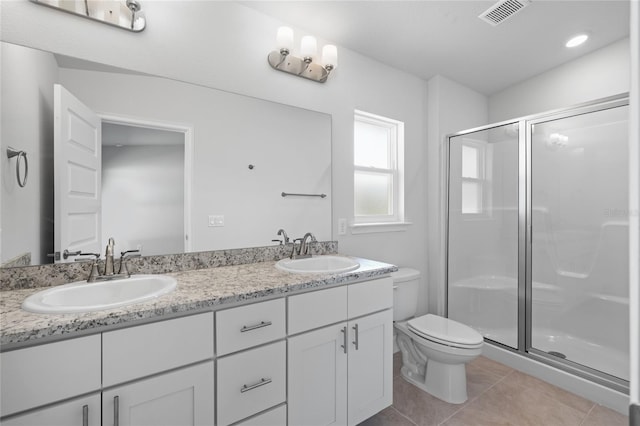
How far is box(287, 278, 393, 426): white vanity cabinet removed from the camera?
4.49 feet

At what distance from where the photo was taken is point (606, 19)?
2.06 metres

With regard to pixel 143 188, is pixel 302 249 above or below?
below

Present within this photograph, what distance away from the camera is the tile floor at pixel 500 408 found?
1737mm

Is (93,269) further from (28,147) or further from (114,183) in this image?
(28,147)

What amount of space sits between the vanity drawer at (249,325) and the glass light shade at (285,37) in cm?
152

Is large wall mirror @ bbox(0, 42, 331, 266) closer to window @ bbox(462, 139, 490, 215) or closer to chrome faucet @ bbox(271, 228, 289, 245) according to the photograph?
chrome faucet @ bbox(271, 228, 289, 245)

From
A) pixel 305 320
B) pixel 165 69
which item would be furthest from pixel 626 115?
pixel 165 69

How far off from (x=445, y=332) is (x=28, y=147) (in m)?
2.40

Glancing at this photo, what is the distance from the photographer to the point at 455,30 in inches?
84.4

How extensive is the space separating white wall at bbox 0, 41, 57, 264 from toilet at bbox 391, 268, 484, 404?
2.07 metres

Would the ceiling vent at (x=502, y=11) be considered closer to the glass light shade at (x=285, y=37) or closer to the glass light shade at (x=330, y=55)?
the glass light shade at (x=330, y=55)

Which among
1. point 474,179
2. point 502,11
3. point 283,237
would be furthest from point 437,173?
point 283,237

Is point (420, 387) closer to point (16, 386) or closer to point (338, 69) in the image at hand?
point (16, 386)

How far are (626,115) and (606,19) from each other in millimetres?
717
